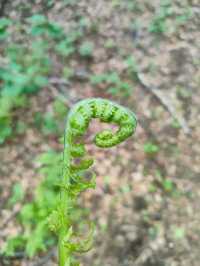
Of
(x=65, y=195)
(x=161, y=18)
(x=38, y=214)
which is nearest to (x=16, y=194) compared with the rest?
(x=38, y=214)

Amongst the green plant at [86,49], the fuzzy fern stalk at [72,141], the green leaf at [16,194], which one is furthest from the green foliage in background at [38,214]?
the fuzzy fern stalk at [72,141]

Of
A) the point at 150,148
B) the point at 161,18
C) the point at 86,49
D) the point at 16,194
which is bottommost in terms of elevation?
the point at 150,148

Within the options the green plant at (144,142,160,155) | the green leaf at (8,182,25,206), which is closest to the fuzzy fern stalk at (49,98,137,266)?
Result: the green leaf at (8,182,25,206)

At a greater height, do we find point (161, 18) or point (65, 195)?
point (65, 195)

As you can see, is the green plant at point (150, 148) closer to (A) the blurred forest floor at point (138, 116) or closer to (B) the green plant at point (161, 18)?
(A) the blurred forest floor at point (138, 116)

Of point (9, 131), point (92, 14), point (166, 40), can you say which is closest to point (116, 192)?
point (9, 131)

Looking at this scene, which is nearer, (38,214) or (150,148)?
(38,214)

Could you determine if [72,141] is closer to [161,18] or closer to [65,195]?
[65,195]
